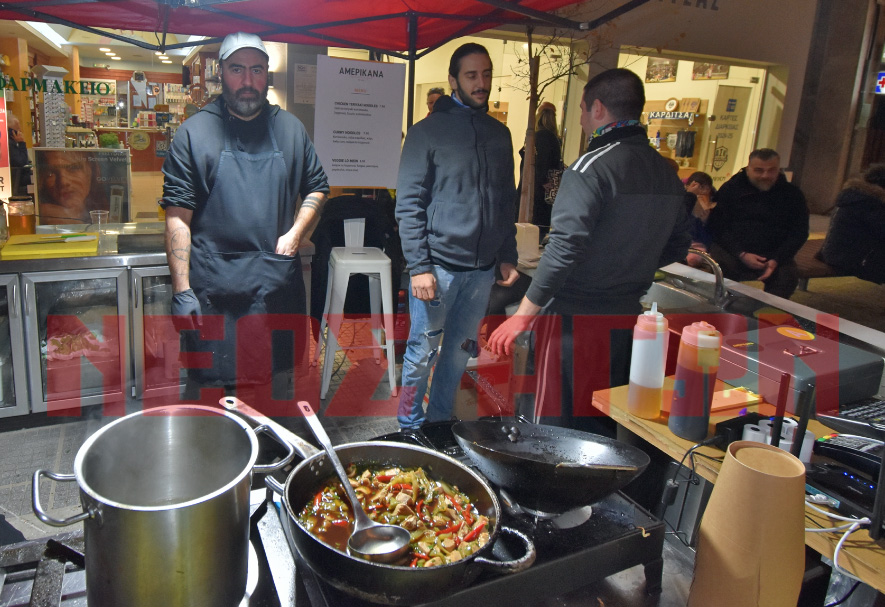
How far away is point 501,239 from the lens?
3.03m

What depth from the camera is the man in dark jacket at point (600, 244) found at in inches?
87.0

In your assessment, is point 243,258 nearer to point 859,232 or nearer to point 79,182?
point 79,182

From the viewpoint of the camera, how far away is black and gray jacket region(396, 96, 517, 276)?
283 centimetres

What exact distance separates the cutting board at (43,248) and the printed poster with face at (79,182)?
15.6 inches

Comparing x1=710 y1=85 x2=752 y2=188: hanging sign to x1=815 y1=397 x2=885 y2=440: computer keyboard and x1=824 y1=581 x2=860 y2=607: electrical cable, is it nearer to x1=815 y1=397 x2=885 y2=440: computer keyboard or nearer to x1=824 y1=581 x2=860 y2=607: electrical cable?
x1=815 y1=397 x2=885 y2=440: computer keyboard

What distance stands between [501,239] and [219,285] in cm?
137

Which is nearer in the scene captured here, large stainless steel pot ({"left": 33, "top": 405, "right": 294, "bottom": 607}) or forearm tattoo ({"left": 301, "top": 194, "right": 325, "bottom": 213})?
large stainless steel pot ({"left": 33, "top": 405, "right": 294, "bottom": 607})

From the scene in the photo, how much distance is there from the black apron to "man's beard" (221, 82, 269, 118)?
9cm

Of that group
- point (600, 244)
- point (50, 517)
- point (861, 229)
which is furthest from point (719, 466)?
point (861, 229)

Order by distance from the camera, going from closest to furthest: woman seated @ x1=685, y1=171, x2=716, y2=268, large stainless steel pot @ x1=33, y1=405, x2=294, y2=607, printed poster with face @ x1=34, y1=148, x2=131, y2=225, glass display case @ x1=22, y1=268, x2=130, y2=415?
large stainless steel pot @ x1=33, y1=405, x2=294, y2=607 → glass display case @ x1=22, y1=268, x2=130, y2=415 → printed poster with face @ x1=34, y1=148, x2=131, y2=225 → woman seated @ x1=685, y1=171, x2=716, y2=268

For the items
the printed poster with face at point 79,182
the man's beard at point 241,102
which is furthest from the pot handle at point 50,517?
the printed poster with face at point 79,182

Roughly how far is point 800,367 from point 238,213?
231 centimetres

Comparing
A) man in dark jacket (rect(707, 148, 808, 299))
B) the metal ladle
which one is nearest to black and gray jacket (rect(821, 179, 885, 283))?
man in dark jacket (rect(707, 148, 808, 299))

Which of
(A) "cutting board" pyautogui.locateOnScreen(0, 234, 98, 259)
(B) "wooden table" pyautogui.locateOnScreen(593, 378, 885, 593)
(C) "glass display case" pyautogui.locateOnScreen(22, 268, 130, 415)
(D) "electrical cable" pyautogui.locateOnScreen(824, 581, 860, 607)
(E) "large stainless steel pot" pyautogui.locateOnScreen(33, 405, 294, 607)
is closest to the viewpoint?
(E) "large stainless steel pot" pyautogui.locateOnScreen(33, 405, 294, 607)
